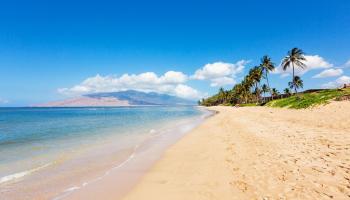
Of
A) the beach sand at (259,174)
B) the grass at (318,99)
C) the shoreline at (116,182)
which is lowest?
the shoreline at (116,182)

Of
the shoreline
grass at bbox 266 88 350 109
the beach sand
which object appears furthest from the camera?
grass at bbox 266 88 350 109

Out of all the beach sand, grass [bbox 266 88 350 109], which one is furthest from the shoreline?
grass [bbox 266 88 350 109]

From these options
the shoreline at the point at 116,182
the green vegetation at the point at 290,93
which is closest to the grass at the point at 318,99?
the green vegetation at the point at 290,93

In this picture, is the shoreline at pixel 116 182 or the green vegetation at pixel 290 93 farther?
the green vegetation at pixel 290 93

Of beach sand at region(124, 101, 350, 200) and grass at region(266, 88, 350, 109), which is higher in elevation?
grass at region(266, 88, 350, 109)

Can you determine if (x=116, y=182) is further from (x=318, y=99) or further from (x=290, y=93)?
(x=290, y=93)

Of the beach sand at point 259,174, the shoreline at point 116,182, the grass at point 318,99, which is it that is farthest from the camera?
the grass at point 318,99

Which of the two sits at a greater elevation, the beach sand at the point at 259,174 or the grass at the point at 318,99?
the grass at the point at 318,99

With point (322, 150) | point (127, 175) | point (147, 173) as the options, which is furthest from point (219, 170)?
point (322, 150)

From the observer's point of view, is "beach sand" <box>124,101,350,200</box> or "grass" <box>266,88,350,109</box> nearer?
"beach sand" <box>124,101,350,200</box>

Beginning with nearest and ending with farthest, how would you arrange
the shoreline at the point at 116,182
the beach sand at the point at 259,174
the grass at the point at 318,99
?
A: the beach sand at the point at 259,174
the shoreline at the point at 116,182
the grass at the point at 318,99

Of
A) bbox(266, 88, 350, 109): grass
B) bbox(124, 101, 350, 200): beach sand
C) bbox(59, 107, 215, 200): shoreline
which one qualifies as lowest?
bbox(59, 107, 215, 200): shoreline

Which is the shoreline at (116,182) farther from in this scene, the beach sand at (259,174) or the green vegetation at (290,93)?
the green vegetation at (290,93)

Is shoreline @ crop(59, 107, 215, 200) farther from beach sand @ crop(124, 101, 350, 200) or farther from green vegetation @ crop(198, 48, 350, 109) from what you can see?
green vegetation @ crop(198, 48, 350, 109)
